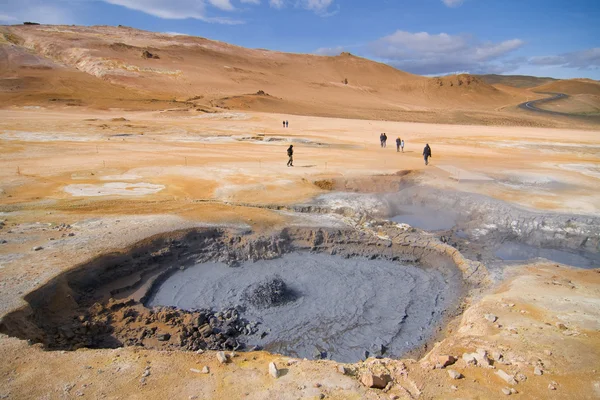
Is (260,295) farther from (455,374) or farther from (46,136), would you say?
(46,136)

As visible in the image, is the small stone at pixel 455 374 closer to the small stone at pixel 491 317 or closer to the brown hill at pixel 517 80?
the small stone at pixel 491 317

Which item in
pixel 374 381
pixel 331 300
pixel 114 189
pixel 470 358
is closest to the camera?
pixel 374 381

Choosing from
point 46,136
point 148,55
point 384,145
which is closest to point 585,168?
point 384,145

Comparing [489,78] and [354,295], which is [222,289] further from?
[489,78]

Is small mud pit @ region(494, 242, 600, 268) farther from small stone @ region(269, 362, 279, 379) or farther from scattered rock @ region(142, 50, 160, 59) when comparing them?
scattered rock @ region(142, 50, 160, 59)

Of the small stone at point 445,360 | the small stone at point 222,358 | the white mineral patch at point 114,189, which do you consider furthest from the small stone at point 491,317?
the white mineral patch at point 114,189

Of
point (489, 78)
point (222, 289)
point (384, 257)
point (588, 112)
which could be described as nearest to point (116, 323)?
point (222, 289)

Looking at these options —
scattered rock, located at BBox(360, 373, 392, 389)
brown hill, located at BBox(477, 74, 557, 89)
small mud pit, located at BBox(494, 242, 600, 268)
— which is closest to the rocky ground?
scattered rock, located at BBox(360, 373, 392, 389)
